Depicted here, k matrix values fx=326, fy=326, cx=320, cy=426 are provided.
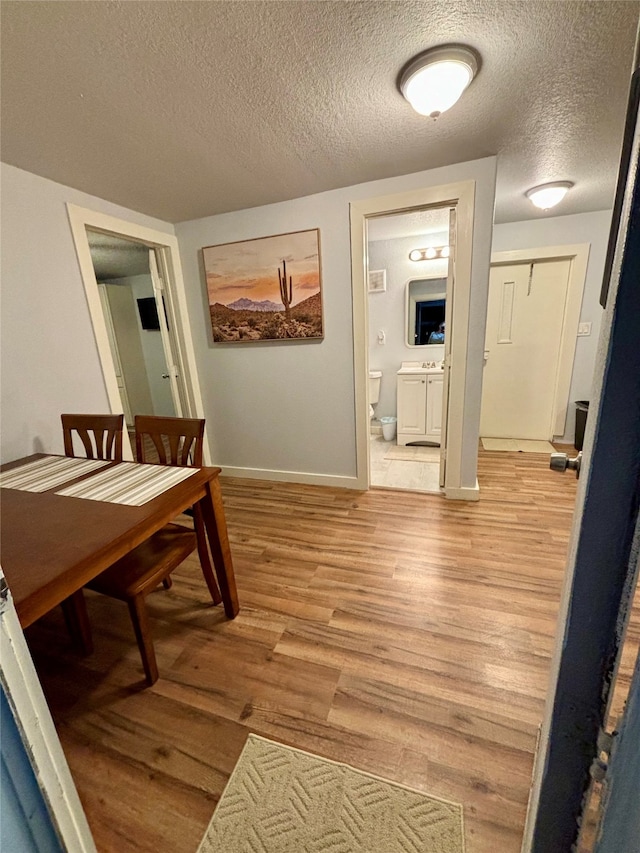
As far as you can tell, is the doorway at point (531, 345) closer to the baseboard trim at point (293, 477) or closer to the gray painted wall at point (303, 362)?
the gray painted wall at point (303, 362)

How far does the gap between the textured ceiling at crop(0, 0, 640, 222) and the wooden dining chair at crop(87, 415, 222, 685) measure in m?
1.34

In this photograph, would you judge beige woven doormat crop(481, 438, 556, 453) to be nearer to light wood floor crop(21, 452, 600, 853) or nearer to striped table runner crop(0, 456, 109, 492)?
light wood floor crop(21, 452, 600, 853)

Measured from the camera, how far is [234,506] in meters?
2.59

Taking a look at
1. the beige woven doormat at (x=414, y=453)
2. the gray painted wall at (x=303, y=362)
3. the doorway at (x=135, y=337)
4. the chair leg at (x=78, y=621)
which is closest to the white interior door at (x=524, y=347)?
the beige woven doormat at (x=414, y=453)

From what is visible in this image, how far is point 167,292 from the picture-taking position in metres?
2.83

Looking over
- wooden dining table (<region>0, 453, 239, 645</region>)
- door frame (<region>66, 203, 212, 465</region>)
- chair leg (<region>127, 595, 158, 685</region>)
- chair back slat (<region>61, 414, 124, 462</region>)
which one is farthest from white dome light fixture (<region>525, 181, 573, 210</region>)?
chair leg (<region>127, 595, 158, 685</region>)

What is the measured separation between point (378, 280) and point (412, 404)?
4.96 feet

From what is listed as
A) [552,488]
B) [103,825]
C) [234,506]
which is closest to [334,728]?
[103,825]

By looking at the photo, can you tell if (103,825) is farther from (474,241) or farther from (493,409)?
(493,409)

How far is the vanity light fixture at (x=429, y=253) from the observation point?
3.46 metres

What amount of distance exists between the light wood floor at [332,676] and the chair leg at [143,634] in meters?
0.06

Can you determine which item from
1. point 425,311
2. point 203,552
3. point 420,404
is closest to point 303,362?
point 420,404

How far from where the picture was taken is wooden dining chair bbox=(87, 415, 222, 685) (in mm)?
1149

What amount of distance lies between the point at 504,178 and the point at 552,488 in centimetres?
231
